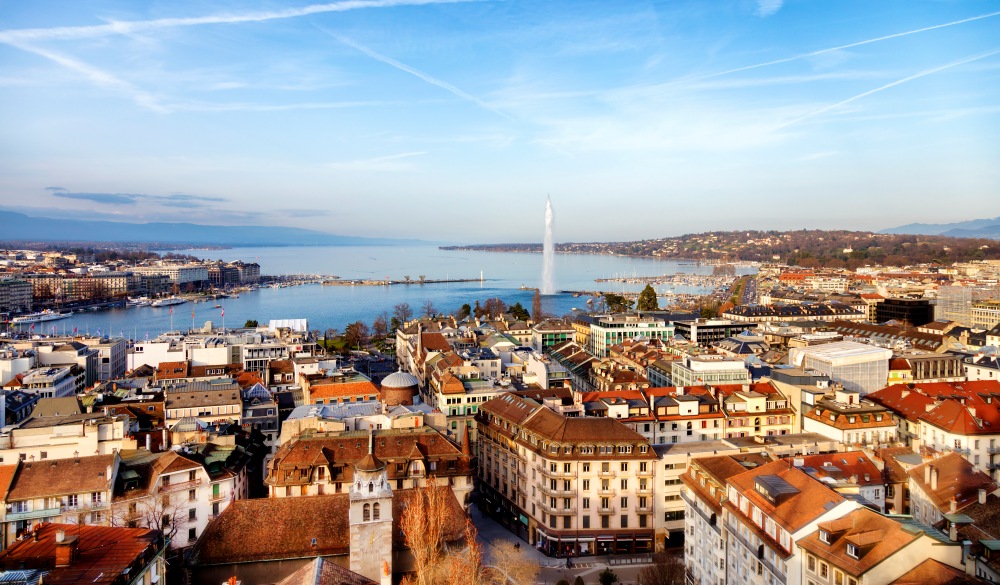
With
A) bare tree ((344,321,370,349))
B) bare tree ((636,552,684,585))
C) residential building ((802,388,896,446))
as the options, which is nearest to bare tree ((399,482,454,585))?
bare tree ((636,552,684,585))

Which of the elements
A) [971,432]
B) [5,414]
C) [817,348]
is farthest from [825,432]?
[5,414]

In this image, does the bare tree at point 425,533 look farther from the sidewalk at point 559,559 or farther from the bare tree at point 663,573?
the bare tree at point 663,573

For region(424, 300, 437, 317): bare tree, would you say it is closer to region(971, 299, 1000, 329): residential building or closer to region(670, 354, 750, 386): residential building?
region(670, 354, 750, 386): residential building

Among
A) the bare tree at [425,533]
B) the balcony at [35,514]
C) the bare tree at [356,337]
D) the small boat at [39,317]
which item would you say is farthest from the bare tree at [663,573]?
the small boat at [39,317]

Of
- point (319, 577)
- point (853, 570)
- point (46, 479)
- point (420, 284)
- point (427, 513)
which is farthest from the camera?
point (420, 284)

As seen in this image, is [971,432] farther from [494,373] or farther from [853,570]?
[494,373]
